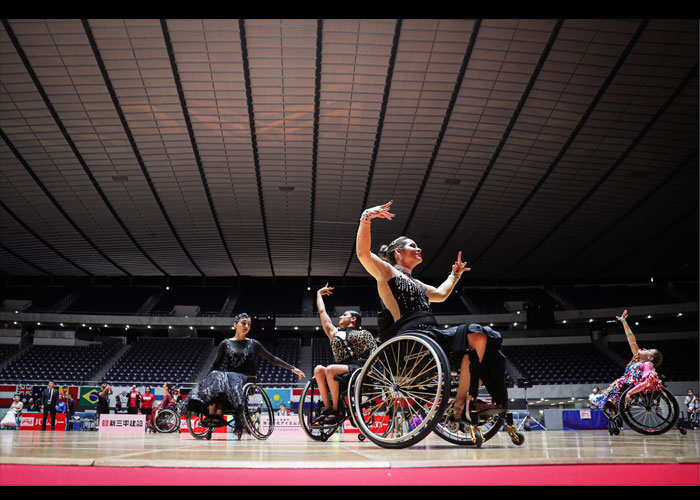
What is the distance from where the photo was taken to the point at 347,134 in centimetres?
1600

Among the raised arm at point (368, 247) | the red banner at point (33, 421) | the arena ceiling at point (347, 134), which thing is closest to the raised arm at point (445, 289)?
the raised arm at point (368, 247)

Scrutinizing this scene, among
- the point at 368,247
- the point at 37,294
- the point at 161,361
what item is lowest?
the point at 161,361

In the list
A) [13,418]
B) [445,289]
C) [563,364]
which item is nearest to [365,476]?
[445,289]

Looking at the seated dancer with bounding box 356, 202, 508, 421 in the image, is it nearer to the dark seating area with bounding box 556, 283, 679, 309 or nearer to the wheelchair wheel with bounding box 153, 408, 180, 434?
the wheelchair wheel with bounding box 153, 408, 180, 434

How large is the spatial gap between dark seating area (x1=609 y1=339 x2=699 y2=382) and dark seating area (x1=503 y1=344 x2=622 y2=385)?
31.4 inches

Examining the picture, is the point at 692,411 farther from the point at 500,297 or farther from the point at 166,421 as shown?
the point at 500,297

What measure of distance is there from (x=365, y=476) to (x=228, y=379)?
4.12m

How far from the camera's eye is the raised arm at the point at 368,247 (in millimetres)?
3027

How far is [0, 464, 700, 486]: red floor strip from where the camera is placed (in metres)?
1.60

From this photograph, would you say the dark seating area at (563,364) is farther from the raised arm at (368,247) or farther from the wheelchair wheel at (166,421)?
the raised arm at (368,247)

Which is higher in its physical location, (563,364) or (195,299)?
(195,299)

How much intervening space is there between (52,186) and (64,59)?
25.7ft

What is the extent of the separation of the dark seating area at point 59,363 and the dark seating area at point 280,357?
795cm
